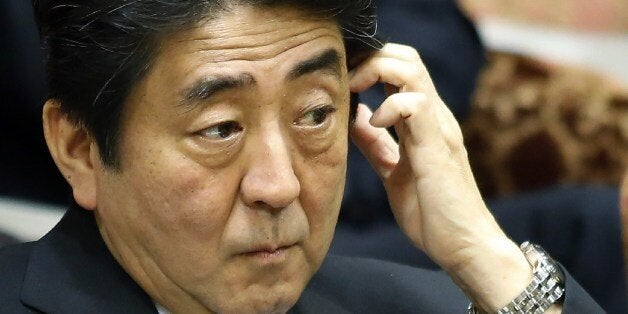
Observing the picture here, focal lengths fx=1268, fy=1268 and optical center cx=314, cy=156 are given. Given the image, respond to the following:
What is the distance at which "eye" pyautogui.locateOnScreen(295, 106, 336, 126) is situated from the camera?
172 cm

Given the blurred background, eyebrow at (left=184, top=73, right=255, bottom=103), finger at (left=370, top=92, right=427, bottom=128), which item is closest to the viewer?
eyebrow at (left=184, top=73, right=255, bottom=103)

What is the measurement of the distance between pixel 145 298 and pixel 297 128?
0.33 meters

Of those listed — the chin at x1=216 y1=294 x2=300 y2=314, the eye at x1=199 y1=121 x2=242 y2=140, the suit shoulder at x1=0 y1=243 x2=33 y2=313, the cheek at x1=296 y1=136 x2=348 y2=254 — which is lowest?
the suit shoulder at x1=0 y1=243 x2=33 y2=313

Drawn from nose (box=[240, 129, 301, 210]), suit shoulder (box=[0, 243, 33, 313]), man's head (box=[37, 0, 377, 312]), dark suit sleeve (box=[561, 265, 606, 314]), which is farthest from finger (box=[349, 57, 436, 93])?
suit shoulder (box=[0, 243, 33, 313])

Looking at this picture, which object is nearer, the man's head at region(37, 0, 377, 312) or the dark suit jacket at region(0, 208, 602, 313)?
→ the man's head at region(37, 0, 377, 312)

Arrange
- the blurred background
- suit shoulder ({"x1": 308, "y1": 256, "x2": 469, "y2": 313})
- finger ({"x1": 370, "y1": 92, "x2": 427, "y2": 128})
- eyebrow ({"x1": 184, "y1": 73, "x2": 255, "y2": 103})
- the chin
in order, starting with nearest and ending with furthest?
eyebrow ({"x1": 184, "y1": 73, "x2": 255, "y2": 103}), the chin, finger ({"x1": 370, "y1": 92, "x2": 427, "y2": 128}), suit shoulder ({"x1": 308, "y1": 256, "x2": 469, "y2": 313}), the blurred background

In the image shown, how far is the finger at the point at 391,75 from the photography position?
1893mm

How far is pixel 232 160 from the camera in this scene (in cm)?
167

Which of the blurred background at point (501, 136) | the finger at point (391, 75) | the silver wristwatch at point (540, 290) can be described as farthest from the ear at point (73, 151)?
the silver wristwatch at point (540, 290)

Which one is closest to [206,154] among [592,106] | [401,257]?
[401,257]

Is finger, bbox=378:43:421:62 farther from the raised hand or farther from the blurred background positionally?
the blurred background

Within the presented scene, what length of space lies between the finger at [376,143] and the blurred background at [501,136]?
54 centimetres

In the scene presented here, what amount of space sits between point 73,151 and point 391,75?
0.50 metres

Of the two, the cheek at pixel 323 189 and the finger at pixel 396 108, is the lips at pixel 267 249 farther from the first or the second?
the finger at pixel 396 108
